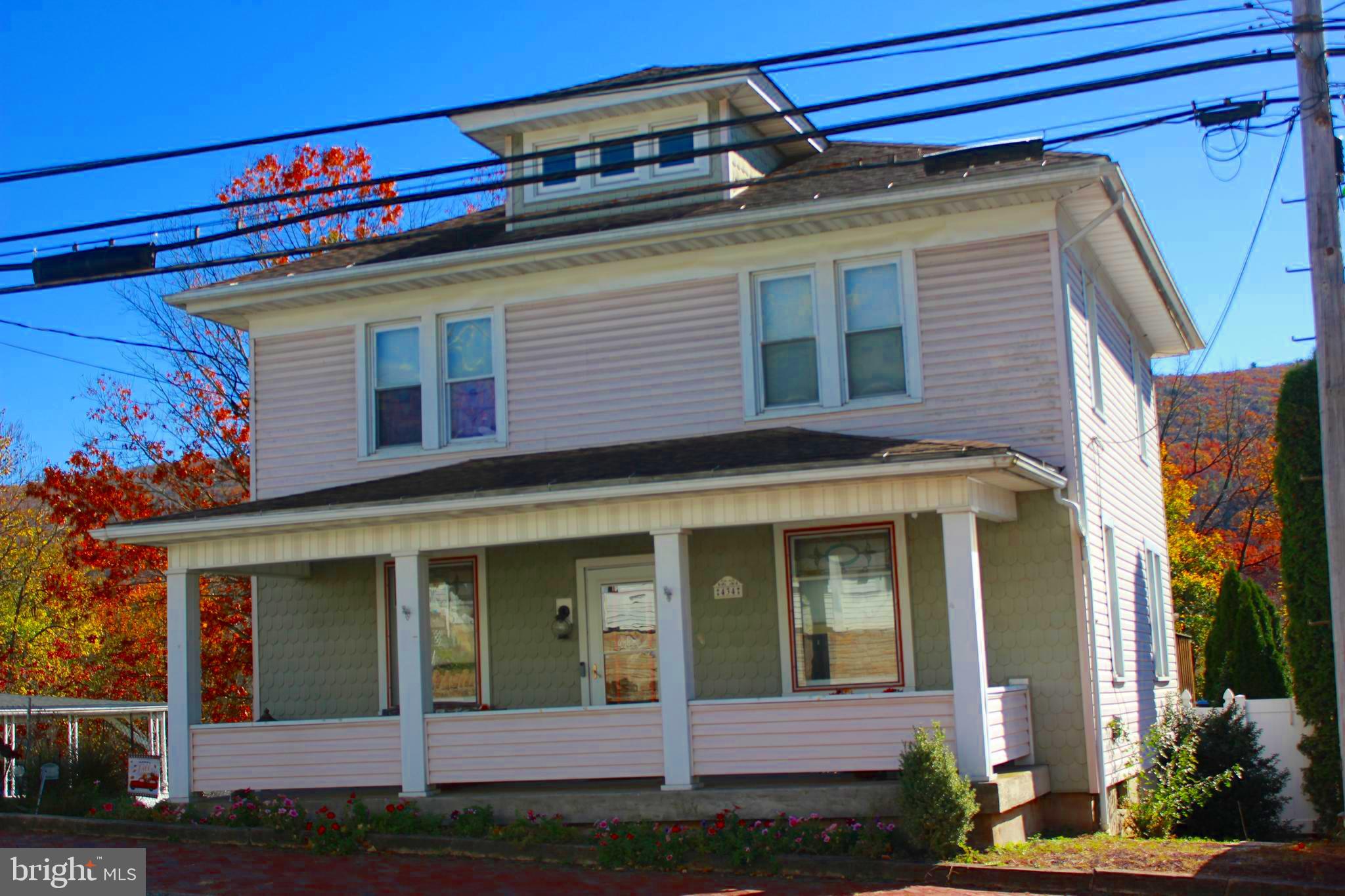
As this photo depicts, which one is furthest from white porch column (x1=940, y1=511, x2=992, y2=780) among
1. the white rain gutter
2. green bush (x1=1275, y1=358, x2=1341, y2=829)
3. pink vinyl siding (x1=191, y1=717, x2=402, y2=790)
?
pink vinyl siding (x1=191, y1=717, x2=402, y2=790)

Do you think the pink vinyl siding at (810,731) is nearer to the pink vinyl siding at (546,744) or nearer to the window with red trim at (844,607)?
the pink vinyl siding at (546,744)

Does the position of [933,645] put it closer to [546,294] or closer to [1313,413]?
[1313,413]

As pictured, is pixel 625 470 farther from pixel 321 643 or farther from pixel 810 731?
pixel 321 643

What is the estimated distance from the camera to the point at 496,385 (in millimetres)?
15625

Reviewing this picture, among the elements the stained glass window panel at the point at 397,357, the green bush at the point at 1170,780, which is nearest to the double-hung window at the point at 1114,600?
the green bush at the point at 1170,780

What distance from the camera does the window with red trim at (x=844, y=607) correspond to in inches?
534

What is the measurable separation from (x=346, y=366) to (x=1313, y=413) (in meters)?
11.0

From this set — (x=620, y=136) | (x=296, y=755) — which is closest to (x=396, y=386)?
(x=620, y=136)

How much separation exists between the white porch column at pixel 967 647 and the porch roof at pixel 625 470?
71cm

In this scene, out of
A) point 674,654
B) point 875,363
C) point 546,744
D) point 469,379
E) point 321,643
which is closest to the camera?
point 674,654

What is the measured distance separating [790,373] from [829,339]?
1.94 ft

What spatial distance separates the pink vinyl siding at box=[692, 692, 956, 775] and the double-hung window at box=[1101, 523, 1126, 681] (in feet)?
12.0

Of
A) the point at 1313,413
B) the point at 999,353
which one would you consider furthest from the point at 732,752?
the point at 1313,413

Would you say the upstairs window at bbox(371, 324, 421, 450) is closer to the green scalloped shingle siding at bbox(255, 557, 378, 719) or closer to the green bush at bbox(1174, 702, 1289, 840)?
the green scalloped shingle siding at bbox(255, 557, 378, 719)
